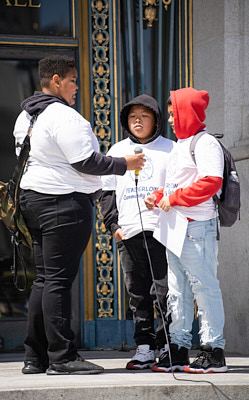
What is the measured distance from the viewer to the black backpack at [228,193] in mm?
5555

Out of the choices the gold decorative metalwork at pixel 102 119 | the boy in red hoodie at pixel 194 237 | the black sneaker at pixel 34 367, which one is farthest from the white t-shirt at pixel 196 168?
the gold decorative metalwork at pixel 102 119

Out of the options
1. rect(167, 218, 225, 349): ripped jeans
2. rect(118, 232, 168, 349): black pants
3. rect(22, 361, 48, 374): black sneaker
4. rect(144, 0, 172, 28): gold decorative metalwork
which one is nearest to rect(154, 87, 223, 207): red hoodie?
rect(167, 218, 225, 349): ripped jeans

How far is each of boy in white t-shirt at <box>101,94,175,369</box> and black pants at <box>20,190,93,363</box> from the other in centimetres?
65

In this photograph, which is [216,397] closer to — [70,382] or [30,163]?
[70,382]

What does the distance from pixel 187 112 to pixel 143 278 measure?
4.03 feet

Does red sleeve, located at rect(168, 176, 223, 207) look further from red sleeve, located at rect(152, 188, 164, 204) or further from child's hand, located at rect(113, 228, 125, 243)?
child's hand, located at rect(113, 228, 125, 243)

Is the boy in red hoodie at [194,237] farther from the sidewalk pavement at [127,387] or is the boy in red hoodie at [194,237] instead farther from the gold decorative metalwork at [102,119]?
the gold decorative metalwork at [102,119]

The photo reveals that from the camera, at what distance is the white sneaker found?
19.4 ft

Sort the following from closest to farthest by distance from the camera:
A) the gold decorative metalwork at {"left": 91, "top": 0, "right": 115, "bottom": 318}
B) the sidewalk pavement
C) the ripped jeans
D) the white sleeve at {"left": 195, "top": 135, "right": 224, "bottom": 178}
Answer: the sidewalk pavement < the white sleeve at {"left": 195, "top": 135, "right": 224, "bottom": 178} < the ripped jeans < the gold decorative metalwork at {"left": 91, "top": 0, "right": 115, "bottom": 318}

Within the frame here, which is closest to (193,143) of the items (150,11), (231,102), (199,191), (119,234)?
(199,191)

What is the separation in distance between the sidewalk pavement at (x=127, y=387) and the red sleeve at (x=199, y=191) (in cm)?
106

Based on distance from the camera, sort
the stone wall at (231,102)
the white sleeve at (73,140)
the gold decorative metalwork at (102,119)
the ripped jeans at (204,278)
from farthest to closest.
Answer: the gold decorative metalwork at (102,119) → the stone wall at (231,102) → the ripped jeans at (204,278) → the white sleeve at (73,140)

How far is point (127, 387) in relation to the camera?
4.95m

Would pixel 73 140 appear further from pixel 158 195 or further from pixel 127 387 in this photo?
pixel 127 387
